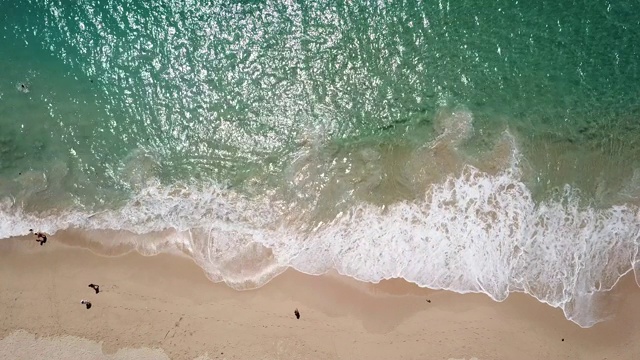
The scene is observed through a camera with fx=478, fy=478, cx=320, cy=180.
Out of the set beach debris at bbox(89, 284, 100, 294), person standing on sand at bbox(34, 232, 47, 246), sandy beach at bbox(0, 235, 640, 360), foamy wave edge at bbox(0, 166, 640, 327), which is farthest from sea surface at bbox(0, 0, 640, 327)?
beach debris at bbox(89, 284, 100, 294)

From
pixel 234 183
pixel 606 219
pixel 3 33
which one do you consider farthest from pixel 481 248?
pixel 3 33

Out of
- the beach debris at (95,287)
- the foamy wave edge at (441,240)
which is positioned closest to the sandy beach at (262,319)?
the beach debris at (95,287)

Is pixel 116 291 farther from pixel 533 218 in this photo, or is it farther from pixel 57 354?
pixel 533 218

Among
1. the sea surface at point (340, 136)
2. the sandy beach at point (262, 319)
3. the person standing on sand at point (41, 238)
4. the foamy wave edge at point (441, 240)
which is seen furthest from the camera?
the person standing on sand at point (41, 238)

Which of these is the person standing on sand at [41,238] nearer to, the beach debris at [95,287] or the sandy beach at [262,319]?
the sandy beach at [262,319]

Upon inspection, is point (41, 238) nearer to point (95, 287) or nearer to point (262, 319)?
point (95, 287)
